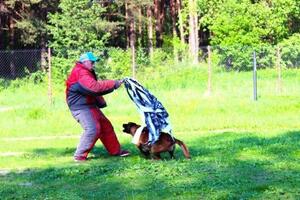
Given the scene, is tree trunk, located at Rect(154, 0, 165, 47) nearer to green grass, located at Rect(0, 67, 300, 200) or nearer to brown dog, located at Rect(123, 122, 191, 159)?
green grass, located at Rect(0, 67, 300, 200)

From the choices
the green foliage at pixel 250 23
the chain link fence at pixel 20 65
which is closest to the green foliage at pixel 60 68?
the chain link fence at pixel 20 65

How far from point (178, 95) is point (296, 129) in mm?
8428

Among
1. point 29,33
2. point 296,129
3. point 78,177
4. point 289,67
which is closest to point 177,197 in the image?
point 78,177

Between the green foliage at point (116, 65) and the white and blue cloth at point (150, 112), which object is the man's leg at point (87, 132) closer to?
the white and blue cloth at point (150, 112)

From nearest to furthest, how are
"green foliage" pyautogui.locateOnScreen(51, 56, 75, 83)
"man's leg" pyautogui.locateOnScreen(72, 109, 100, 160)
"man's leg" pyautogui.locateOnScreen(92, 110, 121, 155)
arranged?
1. "man's leg" pyautogui.locateOnScreen(72, 109, 100, 160)
2. "man's leg" pyautogui.locateOnScreen(92, 110, 121, 155)
3. "green foliage" pyautogui.locateOnScreen(51, 56, 75, 83)

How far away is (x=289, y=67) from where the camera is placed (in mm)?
24062

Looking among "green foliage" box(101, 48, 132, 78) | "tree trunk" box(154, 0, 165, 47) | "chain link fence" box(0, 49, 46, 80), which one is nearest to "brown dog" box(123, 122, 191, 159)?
"green foliage" box(101, 48, 132, 78)

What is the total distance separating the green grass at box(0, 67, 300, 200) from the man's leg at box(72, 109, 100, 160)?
0.24 m

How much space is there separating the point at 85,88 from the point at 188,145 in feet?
9.41

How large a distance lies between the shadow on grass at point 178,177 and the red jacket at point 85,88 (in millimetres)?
998

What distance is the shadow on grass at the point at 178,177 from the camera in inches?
286

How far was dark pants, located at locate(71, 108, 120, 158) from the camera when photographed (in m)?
10.4

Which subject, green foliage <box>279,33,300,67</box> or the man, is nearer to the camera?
the man

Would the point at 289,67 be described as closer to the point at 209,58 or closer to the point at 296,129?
the point at 209,58
